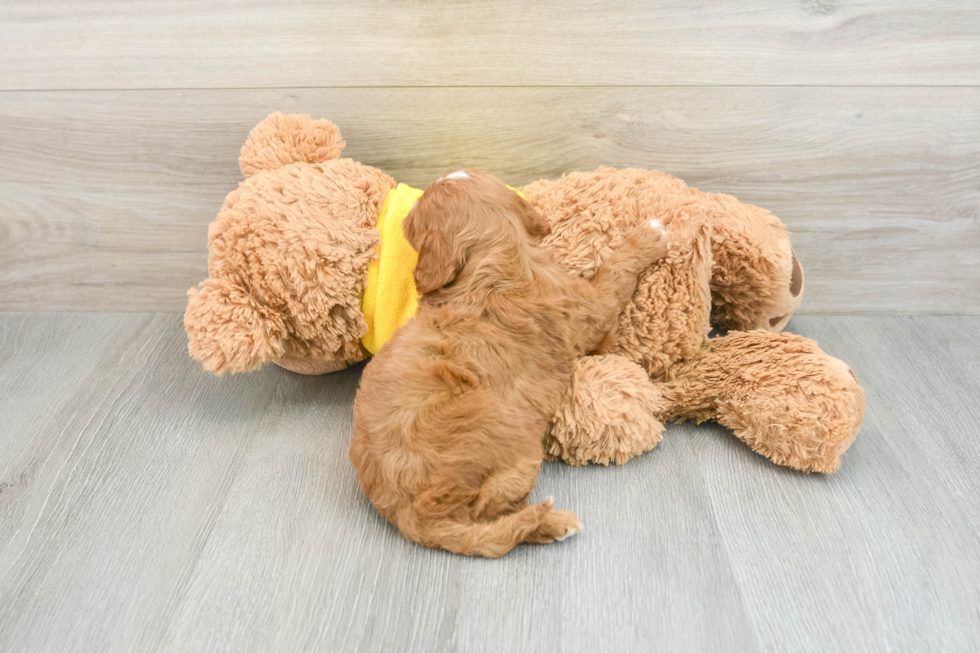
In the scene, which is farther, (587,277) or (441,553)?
(587,277)

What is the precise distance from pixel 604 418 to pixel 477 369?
218 mm

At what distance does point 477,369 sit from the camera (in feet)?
2.97

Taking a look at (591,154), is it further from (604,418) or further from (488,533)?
(488,533)

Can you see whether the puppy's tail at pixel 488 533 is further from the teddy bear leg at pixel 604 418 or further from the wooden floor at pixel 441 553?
the teddy bear leg at pixel 604 418

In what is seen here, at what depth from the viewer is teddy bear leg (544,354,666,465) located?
990 mm

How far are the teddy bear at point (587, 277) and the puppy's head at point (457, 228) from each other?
0.13 meters

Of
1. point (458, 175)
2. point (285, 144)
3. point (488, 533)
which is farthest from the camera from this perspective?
point (285, 144)

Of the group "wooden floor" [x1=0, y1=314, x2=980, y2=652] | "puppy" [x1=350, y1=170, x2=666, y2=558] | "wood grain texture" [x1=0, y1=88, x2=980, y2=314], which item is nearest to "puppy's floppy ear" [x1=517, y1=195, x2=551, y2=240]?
"puppy" [x1=350, y1=170, x2=666, y2=558]

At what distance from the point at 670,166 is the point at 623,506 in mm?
632

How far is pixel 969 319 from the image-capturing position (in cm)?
138

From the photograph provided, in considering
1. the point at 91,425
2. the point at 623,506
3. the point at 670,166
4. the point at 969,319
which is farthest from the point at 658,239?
the point at 91,425

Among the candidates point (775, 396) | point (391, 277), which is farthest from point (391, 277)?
point (775, 396)

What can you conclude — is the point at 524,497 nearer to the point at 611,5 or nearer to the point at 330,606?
the point at 330,606

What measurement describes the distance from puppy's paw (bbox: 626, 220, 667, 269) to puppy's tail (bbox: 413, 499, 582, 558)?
0.41 meters
